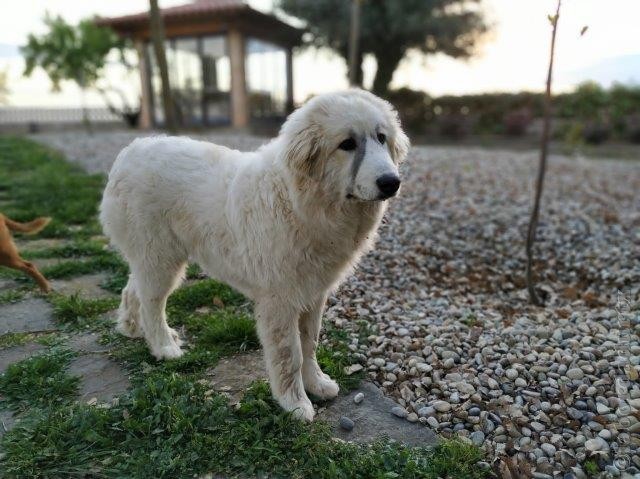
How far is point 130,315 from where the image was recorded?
11.8 ft

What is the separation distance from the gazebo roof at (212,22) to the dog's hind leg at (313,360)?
1641 centimetres

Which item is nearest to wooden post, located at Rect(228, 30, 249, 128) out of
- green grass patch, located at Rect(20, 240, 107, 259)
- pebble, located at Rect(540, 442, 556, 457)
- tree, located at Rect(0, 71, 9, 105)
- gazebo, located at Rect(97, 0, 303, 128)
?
Answer: gazebo, located at Rect(97, 0, 303, 128)

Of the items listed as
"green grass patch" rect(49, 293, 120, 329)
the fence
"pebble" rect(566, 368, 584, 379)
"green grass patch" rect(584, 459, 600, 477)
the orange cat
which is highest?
the fence

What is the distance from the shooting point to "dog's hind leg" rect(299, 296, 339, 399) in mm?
3021

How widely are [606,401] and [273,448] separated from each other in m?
1.93

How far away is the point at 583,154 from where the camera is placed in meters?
14.2

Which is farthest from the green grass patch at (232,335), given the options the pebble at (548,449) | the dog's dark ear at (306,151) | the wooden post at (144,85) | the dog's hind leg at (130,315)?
the wooden post at (144,85)

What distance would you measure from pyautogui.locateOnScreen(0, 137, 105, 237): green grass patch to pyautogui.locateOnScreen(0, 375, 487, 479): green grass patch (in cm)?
362

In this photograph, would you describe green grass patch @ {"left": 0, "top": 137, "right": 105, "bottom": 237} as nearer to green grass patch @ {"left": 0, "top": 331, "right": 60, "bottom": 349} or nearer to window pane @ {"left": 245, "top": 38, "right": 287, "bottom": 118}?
green grass patch @ {"left": 0, "top": 331, "right": 60, "bottom": 349}

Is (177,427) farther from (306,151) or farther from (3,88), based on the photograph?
(3,88)

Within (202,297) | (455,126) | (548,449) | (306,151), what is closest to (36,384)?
(202,297)

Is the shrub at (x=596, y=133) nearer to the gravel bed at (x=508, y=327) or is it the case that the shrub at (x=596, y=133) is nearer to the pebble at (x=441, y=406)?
the gravel bed at (x=508, y=327)

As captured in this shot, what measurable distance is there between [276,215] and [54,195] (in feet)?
19.1

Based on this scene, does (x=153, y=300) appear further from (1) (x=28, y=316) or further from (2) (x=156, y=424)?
(1) (x=28, y=316)
